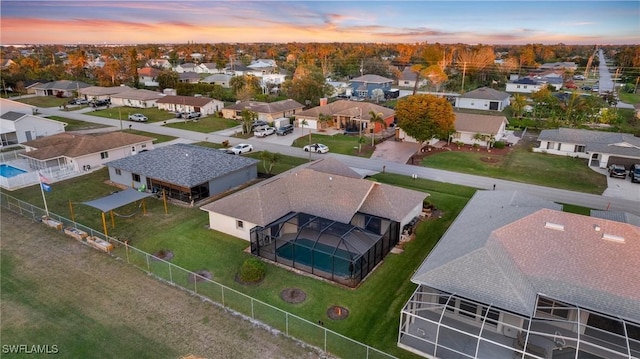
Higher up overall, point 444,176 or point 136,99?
point 136,99

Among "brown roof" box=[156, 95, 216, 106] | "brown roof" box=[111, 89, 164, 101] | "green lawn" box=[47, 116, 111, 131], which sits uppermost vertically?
"brown roof" box=[111, 89, 164, 101]

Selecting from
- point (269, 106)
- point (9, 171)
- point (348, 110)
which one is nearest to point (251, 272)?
point (9, 171)

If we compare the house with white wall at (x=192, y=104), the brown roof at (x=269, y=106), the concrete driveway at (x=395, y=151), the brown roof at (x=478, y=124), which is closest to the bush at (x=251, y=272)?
the concrete driveway at (x=395, y=151)

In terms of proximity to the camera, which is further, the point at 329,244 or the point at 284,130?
the point at 284,130

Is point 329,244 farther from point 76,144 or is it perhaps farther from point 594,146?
point 594,146

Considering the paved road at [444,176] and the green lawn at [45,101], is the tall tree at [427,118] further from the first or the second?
the green lawn at [45,101]

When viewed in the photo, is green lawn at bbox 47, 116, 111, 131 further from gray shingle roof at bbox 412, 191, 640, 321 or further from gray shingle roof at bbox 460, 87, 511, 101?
gray shingle roof at bbox 460, 87, 511, 101

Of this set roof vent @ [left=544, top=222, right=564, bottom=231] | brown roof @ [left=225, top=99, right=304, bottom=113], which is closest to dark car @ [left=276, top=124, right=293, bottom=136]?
brown roof @ [left=225, top=99, right=304, bottom=113]
